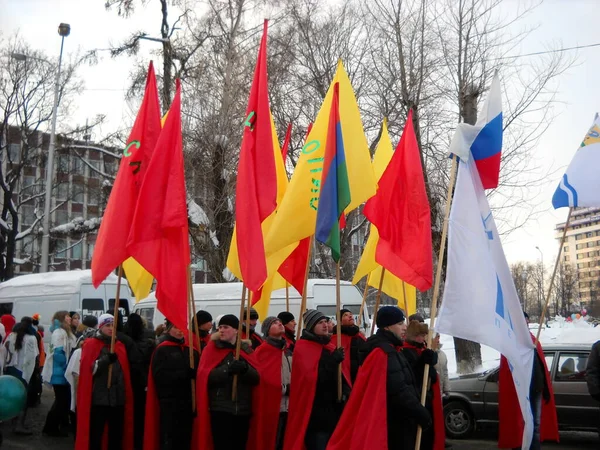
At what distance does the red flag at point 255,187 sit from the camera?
287 inches

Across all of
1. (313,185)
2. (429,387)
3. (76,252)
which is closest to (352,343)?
(429,387)

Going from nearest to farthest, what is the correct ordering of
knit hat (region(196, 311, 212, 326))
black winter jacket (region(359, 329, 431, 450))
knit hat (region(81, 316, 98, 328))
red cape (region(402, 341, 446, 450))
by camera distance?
black winter jacket (region(359, 329, 431, 450)) < red cape (region(402, 341, 446, 450)) < knit hat (region(196, 311, 212, 326)) < knit hat (region(81, 316, 98, 328))

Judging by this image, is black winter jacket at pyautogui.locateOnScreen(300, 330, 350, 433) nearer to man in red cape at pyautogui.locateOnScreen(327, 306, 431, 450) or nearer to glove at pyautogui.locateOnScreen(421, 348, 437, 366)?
man in red cape at pyautogui.locateOnScreen(327, 306, 431, 450)

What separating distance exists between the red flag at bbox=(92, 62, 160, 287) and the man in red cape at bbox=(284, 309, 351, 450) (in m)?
2.12

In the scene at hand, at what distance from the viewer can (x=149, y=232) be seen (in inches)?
292

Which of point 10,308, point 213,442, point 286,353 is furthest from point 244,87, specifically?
point 213,442

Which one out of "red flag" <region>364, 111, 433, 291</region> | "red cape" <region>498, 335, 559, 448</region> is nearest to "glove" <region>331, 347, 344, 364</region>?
"red flag" <region>364, 111, 433, 291</region>

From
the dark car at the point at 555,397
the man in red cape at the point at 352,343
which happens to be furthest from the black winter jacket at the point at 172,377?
the dark car at the point at 555,397

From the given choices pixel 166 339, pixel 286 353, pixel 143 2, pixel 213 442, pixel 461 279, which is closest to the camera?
pixel 461 279

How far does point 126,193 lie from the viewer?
7.95 metres

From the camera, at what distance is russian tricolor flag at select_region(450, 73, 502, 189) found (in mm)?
6848

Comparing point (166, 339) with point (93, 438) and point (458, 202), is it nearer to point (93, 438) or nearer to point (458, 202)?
point (93, 438)

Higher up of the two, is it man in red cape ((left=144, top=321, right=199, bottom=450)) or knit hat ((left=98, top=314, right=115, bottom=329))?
knit hat ((left=98, top=314, right=115, bottom=329))

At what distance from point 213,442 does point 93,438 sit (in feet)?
5.40
